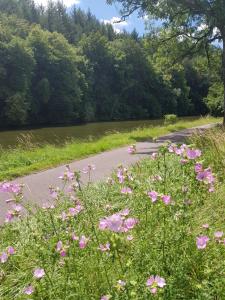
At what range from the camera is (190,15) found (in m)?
23.9

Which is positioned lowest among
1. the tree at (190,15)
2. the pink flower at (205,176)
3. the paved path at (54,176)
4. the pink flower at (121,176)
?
the paved path at (54,176)

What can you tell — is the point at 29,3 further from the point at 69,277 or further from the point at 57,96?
the point at 69,277

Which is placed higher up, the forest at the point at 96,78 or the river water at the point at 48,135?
the forest at the point at 96,78

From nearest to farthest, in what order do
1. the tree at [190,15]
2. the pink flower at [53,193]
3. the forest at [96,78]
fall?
the pink flower at [53,193] < the tree at [190,15] < the forest at [96,78]

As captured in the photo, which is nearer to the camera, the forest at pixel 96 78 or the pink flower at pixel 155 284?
the pink flower at pixel 155 284

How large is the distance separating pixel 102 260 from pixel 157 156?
215 centimetres

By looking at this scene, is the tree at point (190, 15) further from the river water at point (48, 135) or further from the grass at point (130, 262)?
the grass at point (130, 262)

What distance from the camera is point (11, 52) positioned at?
5522cm

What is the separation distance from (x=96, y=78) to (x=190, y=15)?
56.2 meters

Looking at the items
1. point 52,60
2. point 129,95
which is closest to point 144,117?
point 129,95

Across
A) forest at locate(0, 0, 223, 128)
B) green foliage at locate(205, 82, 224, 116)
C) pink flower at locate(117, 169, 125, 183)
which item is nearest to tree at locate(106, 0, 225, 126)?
forest at locate(0, 0, 223, 128)

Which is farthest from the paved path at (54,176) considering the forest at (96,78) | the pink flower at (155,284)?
the forest at (96,78)

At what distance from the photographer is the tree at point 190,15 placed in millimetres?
Answer: 21828

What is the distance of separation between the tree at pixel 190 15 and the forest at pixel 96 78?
2.33 ft
